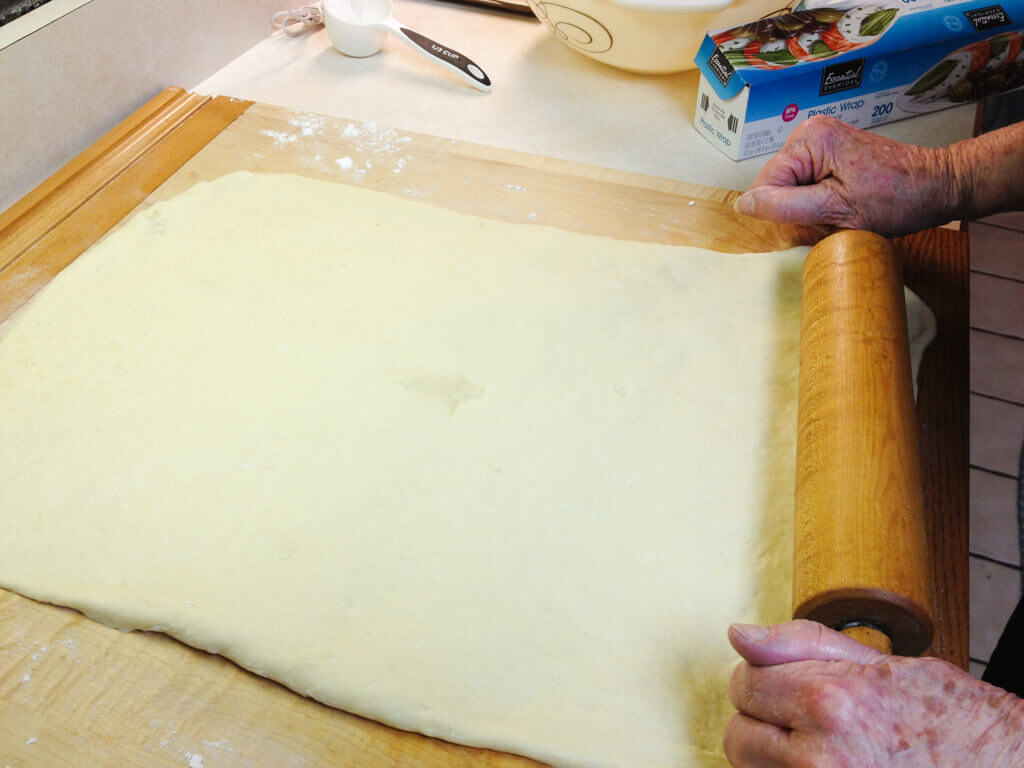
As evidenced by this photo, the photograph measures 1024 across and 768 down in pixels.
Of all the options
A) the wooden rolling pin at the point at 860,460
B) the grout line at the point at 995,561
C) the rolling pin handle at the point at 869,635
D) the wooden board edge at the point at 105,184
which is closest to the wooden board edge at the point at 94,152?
the wooden board edge at the point at 105,184

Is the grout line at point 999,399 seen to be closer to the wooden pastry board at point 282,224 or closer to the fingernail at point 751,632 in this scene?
the wooden pastry board at point 282,224

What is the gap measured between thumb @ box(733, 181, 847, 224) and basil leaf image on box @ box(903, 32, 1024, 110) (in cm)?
52

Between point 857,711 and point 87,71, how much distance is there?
163 centimetres

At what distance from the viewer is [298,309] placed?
122 centimetres

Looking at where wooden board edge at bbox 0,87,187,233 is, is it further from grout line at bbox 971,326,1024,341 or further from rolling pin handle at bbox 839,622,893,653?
grout line at bbox 971,326,1024,341

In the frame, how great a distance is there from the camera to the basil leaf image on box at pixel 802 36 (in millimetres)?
1440

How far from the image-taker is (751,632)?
781 mm

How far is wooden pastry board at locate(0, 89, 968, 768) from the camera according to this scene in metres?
0.85

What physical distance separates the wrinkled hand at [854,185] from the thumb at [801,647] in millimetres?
704

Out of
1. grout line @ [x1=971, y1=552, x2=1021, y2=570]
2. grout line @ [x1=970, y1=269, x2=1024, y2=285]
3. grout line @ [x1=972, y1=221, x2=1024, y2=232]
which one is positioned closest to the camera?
grout line @ [x1=971, y1=552, x2=1021, y2=570]

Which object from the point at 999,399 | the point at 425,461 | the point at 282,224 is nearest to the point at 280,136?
the point at 282,224

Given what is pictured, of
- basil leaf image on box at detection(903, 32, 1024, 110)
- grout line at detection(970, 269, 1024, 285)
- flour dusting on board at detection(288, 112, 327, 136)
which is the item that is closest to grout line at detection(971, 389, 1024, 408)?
grout line at detection(970, 269, 1024, 285)

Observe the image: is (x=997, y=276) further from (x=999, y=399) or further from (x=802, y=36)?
(x=802, y=36)

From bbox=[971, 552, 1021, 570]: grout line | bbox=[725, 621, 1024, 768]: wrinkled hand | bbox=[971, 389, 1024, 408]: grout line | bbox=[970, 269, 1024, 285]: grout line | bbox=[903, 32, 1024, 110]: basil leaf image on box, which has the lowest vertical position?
bbox=[971, 552, 1021, 570]: grout line
